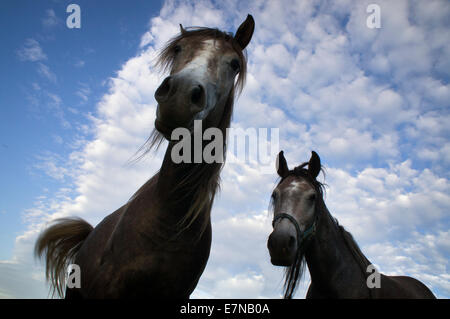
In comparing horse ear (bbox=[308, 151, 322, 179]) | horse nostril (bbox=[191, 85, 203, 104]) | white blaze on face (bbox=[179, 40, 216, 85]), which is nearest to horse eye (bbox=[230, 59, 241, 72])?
white blaze on face (bbox=[179, 40, 216, 85])

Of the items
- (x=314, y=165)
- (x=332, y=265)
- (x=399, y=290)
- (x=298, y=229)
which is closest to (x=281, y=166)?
(x=314, y=165)

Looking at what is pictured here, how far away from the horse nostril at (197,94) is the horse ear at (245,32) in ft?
4.12

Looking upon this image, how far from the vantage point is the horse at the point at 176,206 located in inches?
81.7

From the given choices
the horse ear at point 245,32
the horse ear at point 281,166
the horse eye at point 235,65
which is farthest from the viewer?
the horse ear at point 281,166

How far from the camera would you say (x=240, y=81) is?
3.09 m

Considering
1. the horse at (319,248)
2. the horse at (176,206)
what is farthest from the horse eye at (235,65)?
the horse at (319,248)

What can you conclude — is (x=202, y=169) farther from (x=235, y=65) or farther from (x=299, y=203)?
(x=299, y=203)

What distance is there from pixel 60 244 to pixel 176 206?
2659 mm

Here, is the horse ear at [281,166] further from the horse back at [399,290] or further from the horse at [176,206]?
the horse at [176,206]

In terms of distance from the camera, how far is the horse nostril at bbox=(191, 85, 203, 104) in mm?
2054
